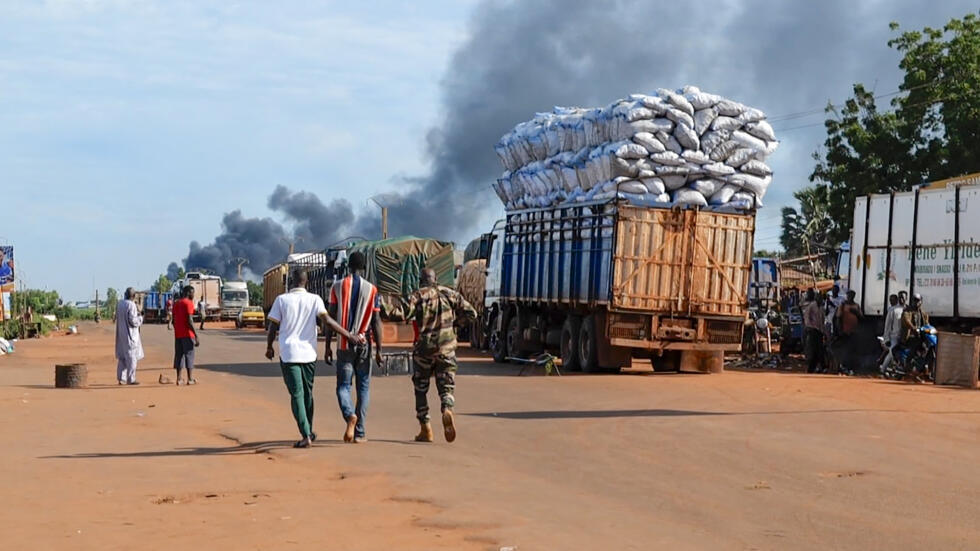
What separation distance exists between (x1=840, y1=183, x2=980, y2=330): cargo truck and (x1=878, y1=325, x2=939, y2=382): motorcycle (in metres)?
1.21

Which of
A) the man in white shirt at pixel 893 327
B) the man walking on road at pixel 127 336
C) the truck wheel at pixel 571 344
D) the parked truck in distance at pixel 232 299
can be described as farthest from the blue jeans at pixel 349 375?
the parked truck in distance at pixel 232 299

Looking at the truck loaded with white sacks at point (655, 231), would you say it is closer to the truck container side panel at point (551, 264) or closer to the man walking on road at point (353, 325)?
the truck container side panel at point (551, 264)

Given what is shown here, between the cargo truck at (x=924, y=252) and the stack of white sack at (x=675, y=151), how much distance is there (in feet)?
10.1

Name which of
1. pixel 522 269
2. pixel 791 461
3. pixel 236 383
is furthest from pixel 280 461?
pixel 522 269

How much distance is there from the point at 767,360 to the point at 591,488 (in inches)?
743

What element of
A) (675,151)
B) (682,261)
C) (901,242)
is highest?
(675,151)

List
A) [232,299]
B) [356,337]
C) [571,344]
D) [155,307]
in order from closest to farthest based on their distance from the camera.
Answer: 1. [356,337]
2. [571,344]
3. [232,299]
4. [155,307]

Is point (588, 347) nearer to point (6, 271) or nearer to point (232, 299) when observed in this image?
point (6, 271)

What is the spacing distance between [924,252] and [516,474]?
16.2 m

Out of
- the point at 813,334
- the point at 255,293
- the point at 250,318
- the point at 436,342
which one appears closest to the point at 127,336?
the point at 436,342

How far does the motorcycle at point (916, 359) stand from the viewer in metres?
22.3

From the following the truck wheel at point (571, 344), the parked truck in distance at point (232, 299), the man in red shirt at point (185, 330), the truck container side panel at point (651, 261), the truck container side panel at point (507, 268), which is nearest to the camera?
the man in red shirt at point (185, 330)

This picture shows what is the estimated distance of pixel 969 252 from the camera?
75.8 feet

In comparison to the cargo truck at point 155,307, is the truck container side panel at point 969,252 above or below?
above
